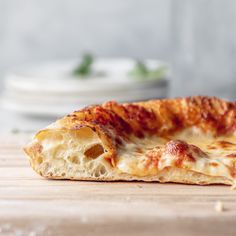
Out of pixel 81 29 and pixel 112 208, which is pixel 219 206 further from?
pixel 81 29

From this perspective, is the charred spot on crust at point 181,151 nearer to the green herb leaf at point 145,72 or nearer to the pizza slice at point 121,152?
the pizza slice at point 121,152

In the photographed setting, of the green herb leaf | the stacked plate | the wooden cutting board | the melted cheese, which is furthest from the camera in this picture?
the green herb leaf

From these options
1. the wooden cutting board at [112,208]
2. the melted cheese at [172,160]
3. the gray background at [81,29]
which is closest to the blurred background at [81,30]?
the gray background at [81,29]

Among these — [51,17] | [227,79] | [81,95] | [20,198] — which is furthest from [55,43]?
Result: [20,198]

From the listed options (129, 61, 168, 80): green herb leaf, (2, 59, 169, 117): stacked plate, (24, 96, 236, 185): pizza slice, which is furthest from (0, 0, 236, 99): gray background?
(24, 96, 236, 185): pizza slice

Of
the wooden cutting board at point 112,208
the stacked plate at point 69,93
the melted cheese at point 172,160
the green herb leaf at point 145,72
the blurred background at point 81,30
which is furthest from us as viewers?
the blurred background at point 81,30

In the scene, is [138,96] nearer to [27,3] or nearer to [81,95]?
[81,95]

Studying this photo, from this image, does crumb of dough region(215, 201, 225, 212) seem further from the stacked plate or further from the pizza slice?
the stacked plate
